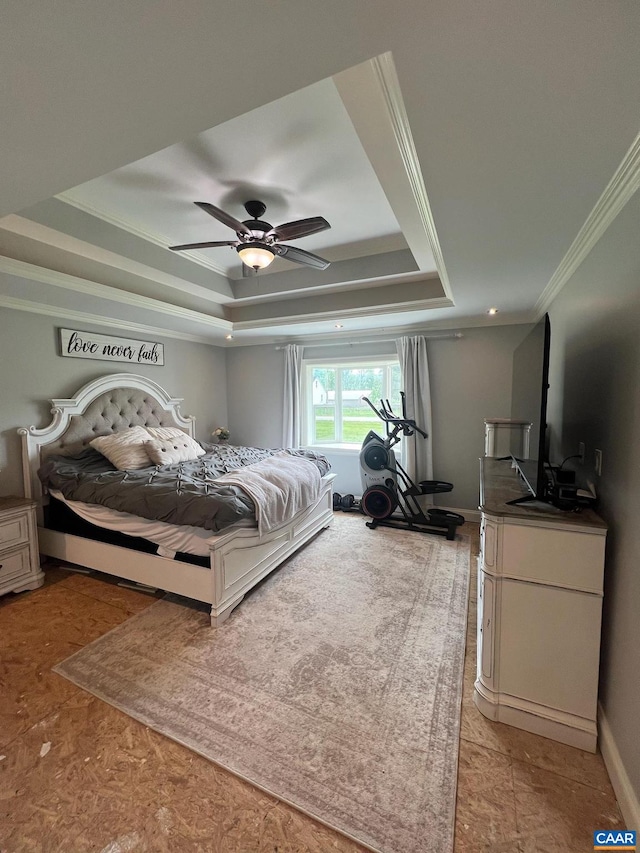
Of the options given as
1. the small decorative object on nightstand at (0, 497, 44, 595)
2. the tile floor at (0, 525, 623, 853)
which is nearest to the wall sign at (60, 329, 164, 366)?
the small decorative object on nightstand at (0, 497, 44, 595)

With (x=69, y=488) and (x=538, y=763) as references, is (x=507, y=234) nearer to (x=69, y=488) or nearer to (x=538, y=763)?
(x=538, y=763)

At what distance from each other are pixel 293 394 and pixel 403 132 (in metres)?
3.80

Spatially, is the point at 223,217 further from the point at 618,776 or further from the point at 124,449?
the point at 618,776

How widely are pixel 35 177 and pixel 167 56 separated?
0.85m

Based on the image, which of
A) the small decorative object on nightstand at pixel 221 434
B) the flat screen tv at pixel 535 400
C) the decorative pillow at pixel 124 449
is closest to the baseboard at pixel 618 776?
the flat screen tv at pixel 535 400

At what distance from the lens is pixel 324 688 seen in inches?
69.2

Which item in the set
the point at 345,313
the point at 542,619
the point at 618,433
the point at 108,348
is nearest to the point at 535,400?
the point at 618,433

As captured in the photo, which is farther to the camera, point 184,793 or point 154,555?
point 154,555

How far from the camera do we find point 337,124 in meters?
1.64

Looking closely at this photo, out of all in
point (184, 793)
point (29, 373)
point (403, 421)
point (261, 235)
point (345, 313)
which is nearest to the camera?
point (184, 793)

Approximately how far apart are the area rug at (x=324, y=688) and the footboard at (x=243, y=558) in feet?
0.39

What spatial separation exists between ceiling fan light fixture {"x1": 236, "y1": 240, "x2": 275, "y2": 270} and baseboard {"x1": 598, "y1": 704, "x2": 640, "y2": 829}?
2.95 meters

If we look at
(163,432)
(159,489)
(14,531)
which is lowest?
(14,531)

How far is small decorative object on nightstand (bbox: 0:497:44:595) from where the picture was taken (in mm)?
2520
